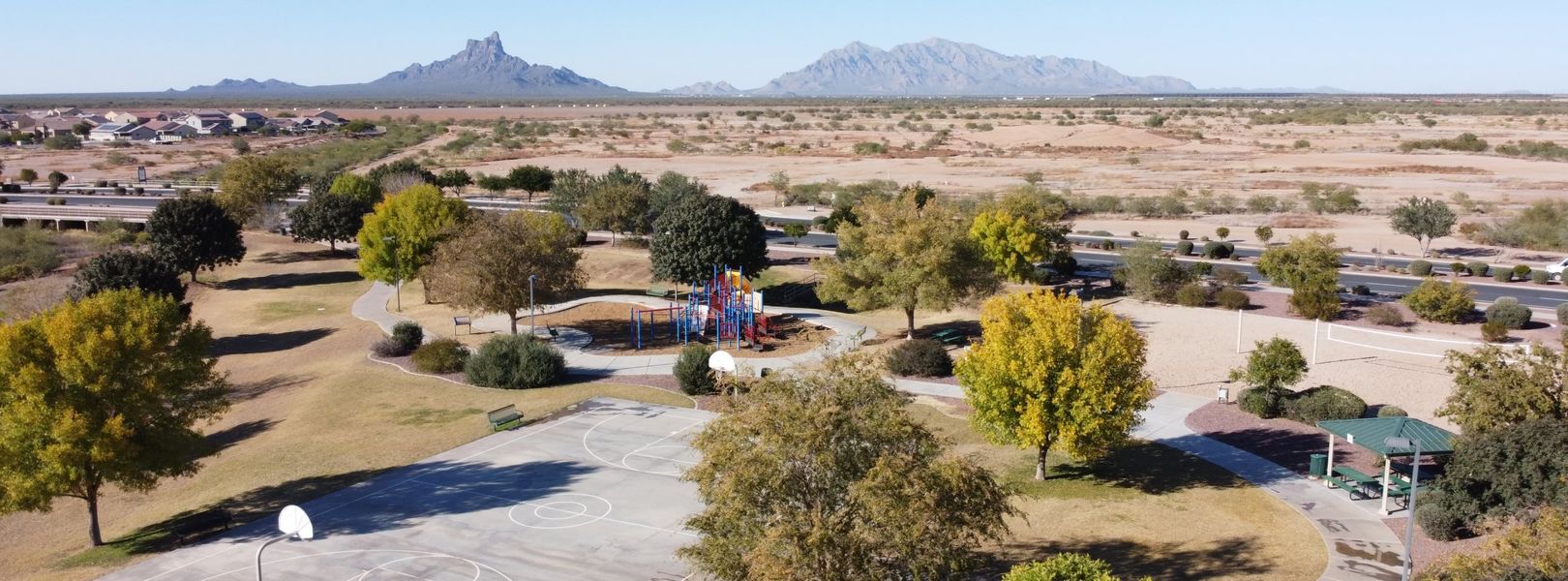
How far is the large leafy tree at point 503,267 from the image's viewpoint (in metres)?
44.8

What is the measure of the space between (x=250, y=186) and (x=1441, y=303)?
242 feet

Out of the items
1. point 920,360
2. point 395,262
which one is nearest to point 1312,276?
point 920,360

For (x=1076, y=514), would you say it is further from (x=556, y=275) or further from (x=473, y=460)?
(x=556, y=275)

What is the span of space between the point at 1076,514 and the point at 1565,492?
33.2 ft

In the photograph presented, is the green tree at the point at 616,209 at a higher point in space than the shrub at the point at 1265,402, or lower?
higher

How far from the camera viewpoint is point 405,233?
2188 inches

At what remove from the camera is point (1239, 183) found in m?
100

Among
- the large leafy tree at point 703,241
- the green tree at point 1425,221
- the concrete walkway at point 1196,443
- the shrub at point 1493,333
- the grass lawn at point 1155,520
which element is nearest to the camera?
the grass lawn at point 1155,520

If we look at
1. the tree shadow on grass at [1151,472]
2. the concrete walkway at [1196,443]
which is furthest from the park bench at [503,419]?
the tree shadow on grass at [1151,472]

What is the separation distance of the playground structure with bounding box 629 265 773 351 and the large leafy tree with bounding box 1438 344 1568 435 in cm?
2638

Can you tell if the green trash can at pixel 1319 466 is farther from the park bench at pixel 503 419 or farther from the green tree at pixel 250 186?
the green tree at pixel 250 186

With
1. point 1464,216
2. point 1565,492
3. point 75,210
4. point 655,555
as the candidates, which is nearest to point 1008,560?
point 655,555

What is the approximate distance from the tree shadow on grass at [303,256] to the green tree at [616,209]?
55.9 feet

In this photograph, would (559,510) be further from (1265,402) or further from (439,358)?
(1265,402)
